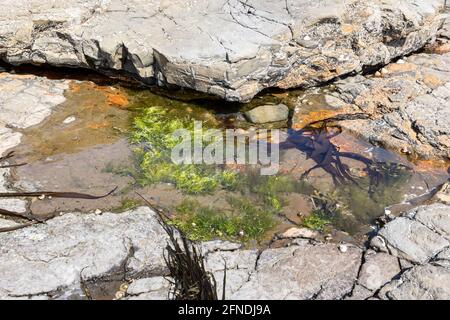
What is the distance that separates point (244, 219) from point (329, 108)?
1756 mm

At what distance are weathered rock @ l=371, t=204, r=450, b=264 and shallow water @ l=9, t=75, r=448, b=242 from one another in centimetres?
22

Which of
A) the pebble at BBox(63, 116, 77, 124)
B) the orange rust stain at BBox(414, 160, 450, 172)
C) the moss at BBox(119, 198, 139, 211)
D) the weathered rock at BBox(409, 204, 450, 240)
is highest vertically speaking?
the pebble at BBox(63, 116, 77, 124)

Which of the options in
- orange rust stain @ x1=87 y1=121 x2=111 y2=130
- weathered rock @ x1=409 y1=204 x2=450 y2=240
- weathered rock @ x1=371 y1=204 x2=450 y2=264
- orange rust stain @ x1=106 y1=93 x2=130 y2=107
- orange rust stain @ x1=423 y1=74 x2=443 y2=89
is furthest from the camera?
orange rust stain @ x1=423 y1=74 x2=443 y2=89

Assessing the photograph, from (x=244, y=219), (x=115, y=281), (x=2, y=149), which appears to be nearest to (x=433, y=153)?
(x=244, y=219)

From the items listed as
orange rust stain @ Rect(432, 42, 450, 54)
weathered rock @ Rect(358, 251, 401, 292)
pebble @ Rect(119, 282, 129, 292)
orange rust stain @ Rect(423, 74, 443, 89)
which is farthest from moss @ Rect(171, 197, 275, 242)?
orange rust stain @ Rect(432, 42, 450, 54)

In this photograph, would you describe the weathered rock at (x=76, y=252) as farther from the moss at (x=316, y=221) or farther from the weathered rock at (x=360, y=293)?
the weathered rock at (x=360, y=293)

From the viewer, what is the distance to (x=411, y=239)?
11.0 ft

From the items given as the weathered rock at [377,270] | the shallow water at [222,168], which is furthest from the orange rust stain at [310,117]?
the weathered rock at [377,270]

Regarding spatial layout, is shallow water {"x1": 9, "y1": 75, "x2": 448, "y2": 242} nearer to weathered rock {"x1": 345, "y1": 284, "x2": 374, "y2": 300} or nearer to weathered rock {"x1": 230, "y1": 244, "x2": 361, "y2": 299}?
weathered rock {"x1": 230, "y1": 244, "x2": 361, "y2": 299}

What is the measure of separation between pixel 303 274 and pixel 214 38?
2.46 m

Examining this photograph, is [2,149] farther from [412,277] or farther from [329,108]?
[412,277]

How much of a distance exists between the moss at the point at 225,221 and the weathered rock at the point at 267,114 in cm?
110

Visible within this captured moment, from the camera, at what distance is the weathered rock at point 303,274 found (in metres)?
3.05

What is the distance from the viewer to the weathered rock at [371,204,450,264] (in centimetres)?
326
